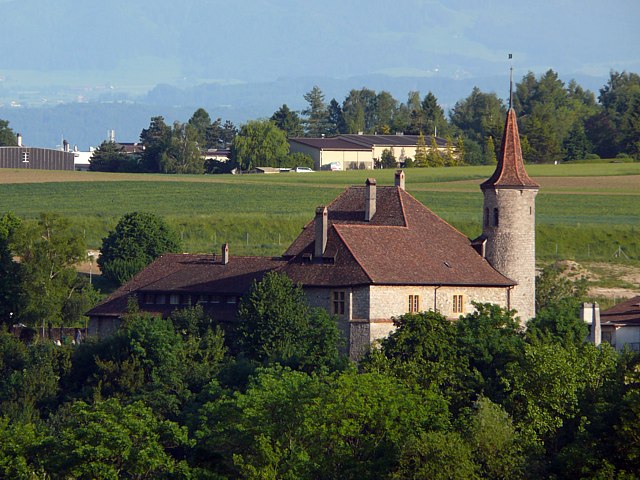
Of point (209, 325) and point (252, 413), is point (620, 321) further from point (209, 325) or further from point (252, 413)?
point (252, 413)

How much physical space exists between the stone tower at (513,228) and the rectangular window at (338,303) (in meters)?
Answer: 7.84

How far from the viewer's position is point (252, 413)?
56469 mm

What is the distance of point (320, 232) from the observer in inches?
2913

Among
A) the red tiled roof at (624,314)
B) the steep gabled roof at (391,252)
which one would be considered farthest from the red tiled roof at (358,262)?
the red tiled roof at (624,314)

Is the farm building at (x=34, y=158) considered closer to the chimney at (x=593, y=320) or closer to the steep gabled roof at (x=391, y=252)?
the steep gabled roof at (x=391, y=252)

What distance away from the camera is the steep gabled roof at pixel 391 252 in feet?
237

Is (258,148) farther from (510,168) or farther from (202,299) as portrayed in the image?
(510,168)

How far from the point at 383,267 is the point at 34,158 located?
357 ft

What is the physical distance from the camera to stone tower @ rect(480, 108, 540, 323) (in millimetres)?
76000

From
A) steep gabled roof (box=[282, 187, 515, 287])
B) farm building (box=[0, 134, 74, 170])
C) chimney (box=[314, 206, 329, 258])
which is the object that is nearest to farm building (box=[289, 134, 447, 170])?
farm building (box=[0, 134, 74, 170])

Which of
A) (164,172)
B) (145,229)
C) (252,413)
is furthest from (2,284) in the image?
(164,172)

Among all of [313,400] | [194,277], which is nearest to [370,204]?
[194,277]

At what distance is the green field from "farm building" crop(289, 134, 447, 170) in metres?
13.5

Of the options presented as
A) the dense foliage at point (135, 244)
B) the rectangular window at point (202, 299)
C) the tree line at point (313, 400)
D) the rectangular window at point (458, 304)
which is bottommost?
the tree line at point (313, 400)
